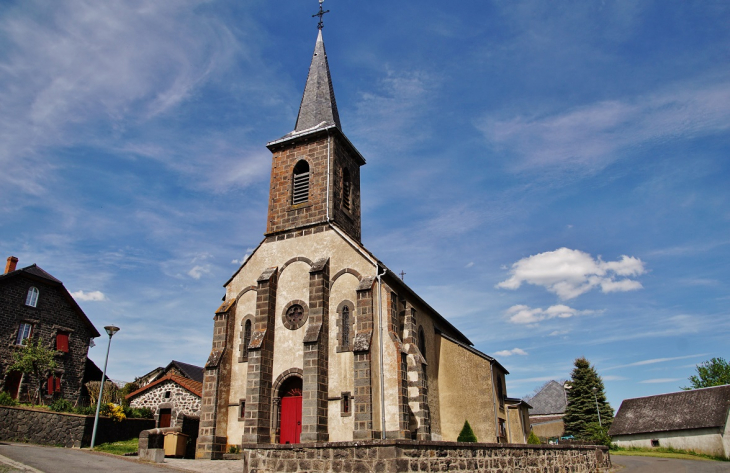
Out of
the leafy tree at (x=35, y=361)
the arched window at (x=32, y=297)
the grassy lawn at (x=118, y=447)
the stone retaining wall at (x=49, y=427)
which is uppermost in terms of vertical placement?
the arched window at (x=32, y=297)

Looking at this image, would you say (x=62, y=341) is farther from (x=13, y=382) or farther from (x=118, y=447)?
(x=118, y=447)

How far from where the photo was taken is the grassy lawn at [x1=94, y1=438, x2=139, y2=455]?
18.2m

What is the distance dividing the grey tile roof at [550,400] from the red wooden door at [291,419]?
49132 millimetres

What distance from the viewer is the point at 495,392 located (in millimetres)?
21922

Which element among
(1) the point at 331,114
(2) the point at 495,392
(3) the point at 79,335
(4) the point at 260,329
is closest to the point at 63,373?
(3) the point at 79,335

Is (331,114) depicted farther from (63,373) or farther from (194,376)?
(63,373)

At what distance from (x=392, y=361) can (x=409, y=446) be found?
26.2 feet

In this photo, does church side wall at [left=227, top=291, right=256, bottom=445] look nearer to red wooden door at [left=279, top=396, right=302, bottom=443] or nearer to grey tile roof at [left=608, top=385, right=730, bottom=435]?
red wooden door at [left=279, top=396, right=302, bottom=443]

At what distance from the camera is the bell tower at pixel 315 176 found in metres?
21.3

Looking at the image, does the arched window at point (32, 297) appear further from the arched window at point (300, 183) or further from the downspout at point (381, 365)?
the downspout at point (381, 365)

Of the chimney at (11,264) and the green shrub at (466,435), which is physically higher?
the chimney at (11,264)

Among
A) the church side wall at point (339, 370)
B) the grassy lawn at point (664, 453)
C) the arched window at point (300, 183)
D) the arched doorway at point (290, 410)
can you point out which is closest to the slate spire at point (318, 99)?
the arched window at point (300, 183)

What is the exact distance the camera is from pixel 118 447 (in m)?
19.3

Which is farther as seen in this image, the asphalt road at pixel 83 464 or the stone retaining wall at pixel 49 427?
the stone retaining wall at pixel 49 427
